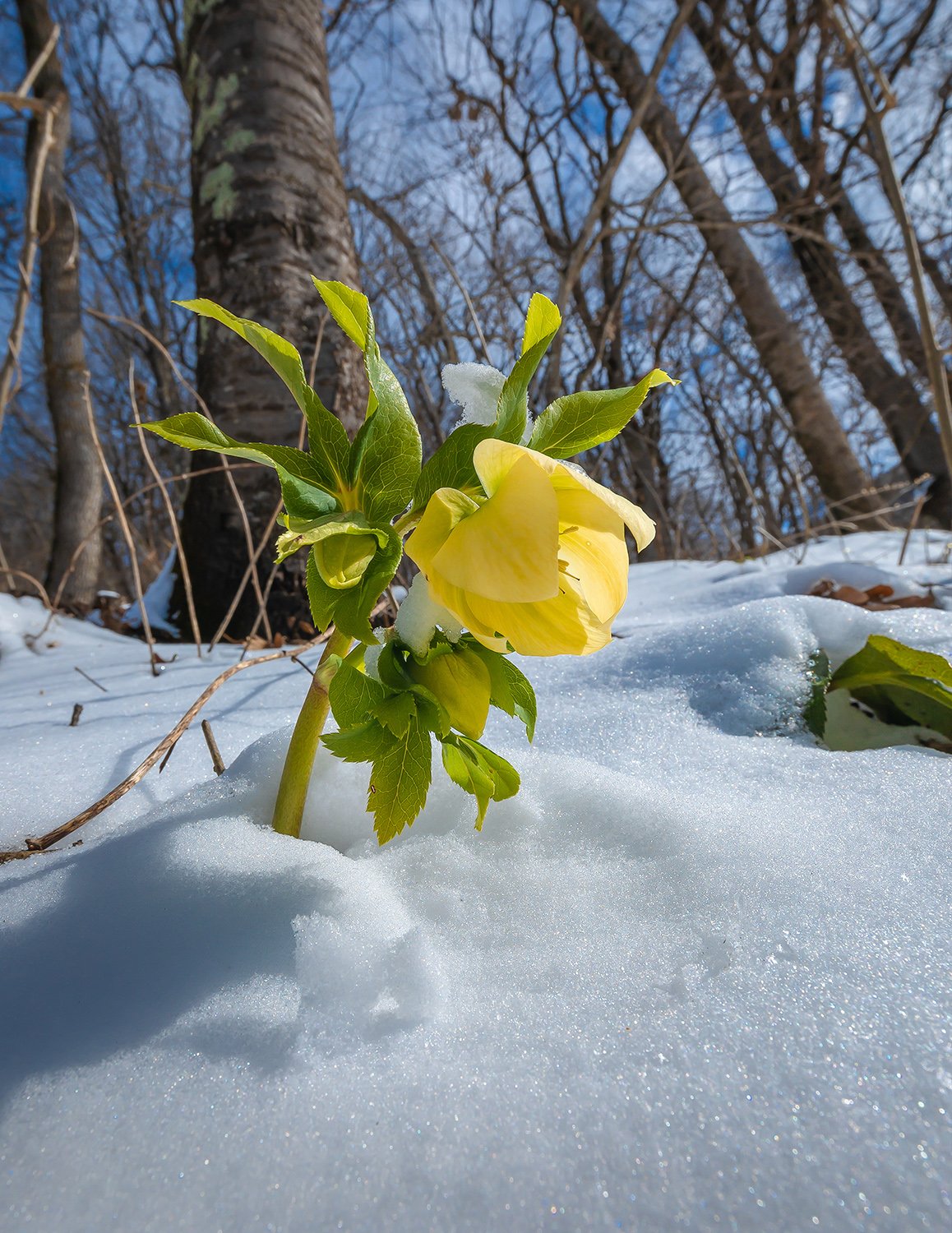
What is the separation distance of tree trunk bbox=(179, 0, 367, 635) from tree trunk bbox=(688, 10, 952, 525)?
374cm

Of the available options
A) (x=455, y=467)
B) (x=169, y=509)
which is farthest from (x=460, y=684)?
(x=169, y=509)

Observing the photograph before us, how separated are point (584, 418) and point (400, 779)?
0.24 metres

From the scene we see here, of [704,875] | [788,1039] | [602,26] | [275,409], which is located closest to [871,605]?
[704,875]

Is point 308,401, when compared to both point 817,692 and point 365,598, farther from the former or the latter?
point 817,692

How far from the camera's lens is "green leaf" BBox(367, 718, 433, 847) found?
414 mm

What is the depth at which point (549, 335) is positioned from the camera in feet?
1.28

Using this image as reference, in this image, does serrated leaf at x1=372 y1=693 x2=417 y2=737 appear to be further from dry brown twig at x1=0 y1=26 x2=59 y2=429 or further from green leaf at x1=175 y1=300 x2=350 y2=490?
dry brown twig at x1=0 y1=26 x2=59 y2=429

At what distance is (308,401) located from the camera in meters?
0.41

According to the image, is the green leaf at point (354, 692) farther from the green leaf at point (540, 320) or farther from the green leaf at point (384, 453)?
the green leaf at point (540, 320)

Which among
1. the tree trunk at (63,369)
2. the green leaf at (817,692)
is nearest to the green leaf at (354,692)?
the green leaf at (817,692)

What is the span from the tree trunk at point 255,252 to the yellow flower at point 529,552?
4.77 feet

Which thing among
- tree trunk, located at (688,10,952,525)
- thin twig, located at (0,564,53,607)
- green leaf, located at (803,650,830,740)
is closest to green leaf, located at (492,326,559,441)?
green leaf, located at (803,650,830,740)

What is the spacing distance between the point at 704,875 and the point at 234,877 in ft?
1.01

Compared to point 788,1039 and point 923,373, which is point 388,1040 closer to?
point 788,1039
